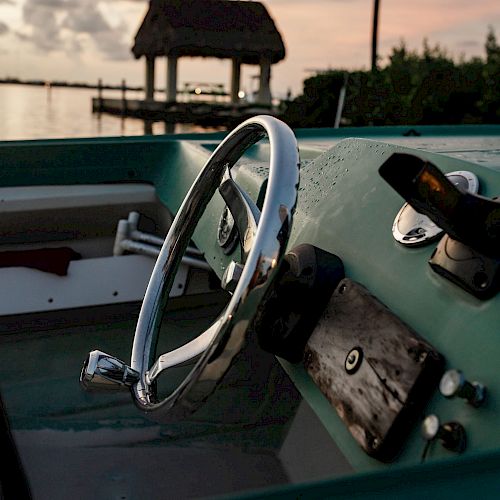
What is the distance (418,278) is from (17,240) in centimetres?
195

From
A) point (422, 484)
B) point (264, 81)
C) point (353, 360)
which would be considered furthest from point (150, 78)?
point (422, 484)

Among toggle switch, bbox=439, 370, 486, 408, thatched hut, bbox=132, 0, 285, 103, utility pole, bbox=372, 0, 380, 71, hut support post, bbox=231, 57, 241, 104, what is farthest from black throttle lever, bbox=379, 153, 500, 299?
hut support post, bbox=231, 57, 241, 104

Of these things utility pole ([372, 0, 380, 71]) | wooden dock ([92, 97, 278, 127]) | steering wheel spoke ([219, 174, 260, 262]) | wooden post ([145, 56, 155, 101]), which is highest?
steering wheel spoke ([219, 174, 260, 262])

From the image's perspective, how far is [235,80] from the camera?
90.2ft

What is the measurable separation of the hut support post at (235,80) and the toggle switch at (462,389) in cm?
2706

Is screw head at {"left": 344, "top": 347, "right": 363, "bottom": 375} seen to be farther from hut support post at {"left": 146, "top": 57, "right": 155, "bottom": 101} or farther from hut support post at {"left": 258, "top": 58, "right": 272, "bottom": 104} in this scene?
hut support post at {"left": 146, "top": 57, "right": 155, "bottom": 101}

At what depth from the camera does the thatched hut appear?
1006 inches

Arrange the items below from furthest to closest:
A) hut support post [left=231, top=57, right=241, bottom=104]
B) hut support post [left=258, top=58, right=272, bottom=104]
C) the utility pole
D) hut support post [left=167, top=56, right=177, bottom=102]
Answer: hut support post [left=231, top=57, right=241, bottom=104] → hut support post [left=258, top=58, right=272, bottom=104] → hut support post [left=167, top=56, right=177, bottom=102] → the utility pole

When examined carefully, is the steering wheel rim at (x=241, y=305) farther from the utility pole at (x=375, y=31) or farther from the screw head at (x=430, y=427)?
the utility pole at (x=375, y=31)

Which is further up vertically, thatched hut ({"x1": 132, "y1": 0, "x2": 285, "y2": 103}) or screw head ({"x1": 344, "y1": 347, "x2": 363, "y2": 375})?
screw head ({"x1": 344, "y1": 347, "x2": 363, "y2": 375})

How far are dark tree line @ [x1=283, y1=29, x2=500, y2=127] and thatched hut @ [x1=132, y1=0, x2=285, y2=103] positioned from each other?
13.5 m

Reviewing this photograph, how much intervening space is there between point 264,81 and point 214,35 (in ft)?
8.31

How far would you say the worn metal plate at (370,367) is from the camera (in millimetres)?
947

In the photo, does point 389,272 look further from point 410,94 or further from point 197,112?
point 197,112
